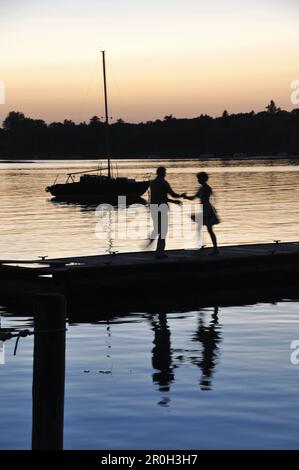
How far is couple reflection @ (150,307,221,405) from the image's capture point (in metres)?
14.2

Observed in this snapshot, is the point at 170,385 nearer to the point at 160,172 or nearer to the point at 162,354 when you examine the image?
the point at 162,354

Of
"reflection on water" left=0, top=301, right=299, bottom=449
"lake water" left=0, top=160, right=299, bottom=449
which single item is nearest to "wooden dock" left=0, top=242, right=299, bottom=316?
"lake water" left=0, top=160, right=299, bottom=449

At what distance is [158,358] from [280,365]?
2.00 meters

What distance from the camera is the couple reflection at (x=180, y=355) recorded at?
1418cm

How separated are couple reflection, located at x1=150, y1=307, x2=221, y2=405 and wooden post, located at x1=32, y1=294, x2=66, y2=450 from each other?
4.11 meters

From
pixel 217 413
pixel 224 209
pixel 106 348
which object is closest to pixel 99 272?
pixel 106 348

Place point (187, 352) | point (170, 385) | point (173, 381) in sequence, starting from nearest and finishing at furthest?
point (170, 385), point (173, 381), point (187, 352)

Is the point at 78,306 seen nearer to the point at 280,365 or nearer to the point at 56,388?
the point at 280,365

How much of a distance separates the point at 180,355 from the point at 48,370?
762cm

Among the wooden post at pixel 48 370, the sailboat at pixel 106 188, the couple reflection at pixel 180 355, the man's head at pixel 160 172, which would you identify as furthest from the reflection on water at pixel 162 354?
the sailboat at pixel 106 188

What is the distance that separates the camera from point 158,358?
624 inches

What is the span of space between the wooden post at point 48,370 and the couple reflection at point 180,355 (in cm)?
411

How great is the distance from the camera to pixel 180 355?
16.2 m

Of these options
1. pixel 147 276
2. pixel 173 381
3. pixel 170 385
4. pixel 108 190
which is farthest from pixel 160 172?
pixel 108 190
